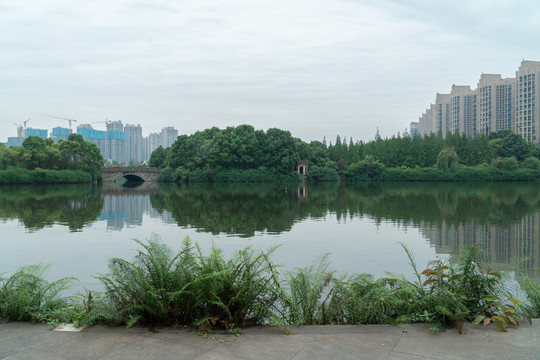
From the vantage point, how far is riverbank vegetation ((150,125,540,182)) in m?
71.1

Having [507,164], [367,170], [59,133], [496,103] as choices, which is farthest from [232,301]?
[59,133]

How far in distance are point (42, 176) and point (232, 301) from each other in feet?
215

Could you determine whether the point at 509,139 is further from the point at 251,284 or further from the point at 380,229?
the point at 251,284

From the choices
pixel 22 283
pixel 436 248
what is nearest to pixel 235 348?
pixel 22 283

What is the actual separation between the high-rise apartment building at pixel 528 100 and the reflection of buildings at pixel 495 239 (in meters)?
102

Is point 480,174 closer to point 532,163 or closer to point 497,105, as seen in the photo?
point 532,163

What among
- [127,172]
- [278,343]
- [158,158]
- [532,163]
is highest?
[158,158]

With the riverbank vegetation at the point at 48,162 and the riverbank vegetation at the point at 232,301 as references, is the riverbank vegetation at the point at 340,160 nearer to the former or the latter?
the riverbank vegetation at the point at 48,162

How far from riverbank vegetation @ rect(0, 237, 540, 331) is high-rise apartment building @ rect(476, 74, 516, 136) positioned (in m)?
120

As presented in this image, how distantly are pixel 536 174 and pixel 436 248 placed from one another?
7202 cm

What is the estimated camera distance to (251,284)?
4.66 metres

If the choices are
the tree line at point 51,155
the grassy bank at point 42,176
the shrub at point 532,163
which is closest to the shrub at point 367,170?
Answer: the shrub at point 532,163

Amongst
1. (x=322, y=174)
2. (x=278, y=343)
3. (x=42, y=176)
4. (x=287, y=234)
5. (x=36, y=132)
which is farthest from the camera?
(x=36, y=132)

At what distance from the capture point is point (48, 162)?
64188 millimetres
